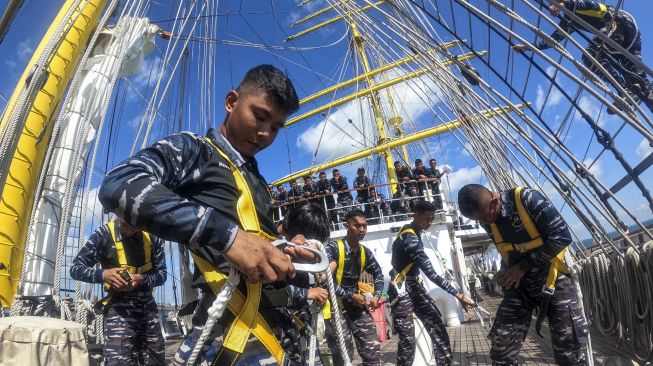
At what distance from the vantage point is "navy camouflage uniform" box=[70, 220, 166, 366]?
3.56 meters

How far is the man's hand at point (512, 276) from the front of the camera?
10.6 ft

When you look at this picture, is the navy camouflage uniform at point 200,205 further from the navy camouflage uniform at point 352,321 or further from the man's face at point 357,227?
the man's face at point 357,227

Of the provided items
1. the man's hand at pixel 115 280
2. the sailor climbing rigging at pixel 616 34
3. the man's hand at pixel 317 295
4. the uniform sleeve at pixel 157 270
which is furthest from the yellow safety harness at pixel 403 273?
the man's hand at pixel 115 280

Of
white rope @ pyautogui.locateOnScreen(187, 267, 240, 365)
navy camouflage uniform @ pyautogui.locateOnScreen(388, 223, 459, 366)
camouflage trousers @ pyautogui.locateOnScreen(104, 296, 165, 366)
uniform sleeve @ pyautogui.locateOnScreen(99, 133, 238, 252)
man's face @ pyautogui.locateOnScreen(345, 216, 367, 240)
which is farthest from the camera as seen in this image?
navy camouflage uniform @ pyautogui.locateOnScreen(388, 223, 459, 366)

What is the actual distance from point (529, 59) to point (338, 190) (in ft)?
28.4

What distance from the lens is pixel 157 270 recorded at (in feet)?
13.2

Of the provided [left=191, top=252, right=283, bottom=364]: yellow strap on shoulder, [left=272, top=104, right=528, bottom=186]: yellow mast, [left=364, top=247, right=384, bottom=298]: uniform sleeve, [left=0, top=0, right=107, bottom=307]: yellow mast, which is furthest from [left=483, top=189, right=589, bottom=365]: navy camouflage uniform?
[left=272, top=104, right=528, bottom=186]: yellow mast

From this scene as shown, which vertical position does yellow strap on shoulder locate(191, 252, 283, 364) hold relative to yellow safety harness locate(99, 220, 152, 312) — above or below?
below

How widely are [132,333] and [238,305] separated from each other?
2.78 metres

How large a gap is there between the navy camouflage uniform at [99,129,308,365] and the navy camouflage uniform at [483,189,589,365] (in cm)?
210

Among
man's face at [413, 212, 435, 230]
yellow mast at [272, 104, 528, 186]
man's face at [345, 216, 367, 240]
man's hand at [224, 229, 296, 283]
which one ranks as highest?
yellow mast at [272, 104, 528, 186]

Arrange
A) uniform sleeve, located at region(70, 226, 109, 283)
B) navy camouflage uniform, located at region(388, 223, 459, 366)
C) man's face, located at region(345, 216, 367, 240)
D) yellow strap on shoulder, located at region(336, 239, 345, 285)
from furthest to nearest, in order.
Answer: navy camouflage uniform, located at region(388, 223, 459, 366)
man's face, located at region(345, 216, 367, 240)
yellow strap on shoulder, located at region(336, 239, 345, 285)
uniform sleeve, located at region(70, 226, 109, 283)

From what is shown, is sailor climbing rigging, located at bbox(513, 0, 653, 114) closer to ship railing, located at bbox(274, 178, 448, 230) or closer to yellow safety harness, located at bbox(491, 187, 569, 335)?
yellow safety harness, located at bbox(491, 187, 569, 335)

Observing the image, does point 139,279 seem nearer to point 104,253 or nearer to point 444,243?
point 104,253
